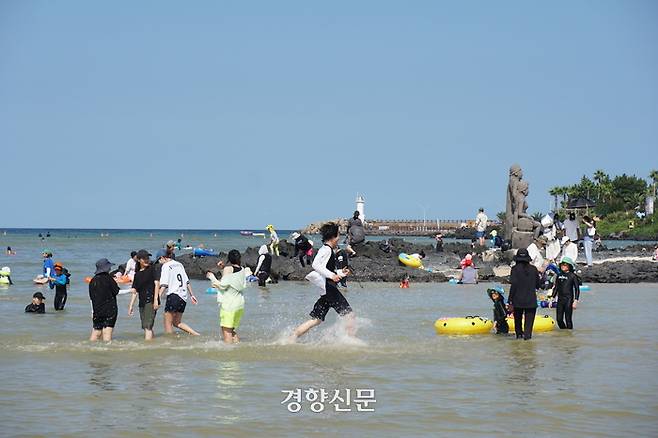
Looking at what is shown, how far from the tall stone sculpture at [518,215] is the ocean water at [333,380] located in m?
14.2

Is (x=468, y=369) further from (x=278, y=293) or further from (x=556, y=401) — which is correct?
(x=278, y=293)

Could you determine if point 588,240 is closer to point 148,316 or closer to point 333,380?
point 148,316

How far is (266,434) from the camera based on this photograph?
8.85m

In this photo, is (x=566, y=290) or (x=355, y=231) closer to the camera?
(x=566, y=290)

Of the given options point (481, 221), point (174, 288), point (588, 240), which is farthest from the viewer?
point (481, 221)

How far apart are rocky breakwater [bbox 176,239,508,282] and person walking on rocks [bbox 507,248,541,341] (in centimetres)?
1464

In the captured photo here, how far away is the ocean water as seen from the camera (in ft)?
30.3

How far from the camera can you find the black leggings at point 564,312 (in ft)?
54.7

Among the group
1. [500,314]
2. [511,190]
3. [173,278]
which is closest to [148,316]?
[173,278]

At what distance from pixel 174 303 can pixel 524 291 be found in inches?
225

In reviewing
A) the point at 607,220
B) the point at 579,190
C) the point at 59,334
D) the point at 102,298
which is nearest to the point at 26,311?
the point at 59,334

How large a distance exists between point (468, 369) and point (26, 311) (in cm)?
1202

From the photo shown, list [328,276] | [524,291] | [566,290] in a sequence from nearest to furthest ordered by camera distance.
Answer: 1. [328,276]
2. [524,291]
3. [566,290]

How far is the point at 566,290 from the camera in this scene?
54.1ft
